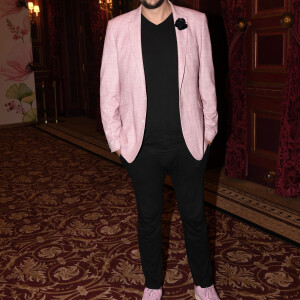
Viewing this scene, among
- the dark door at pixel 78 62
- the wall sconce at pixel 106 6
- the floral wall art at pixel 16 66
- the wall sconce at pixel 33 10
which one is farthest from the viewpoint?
the dark door at pixel 78 62

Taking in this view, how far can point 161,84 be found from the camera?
1930 mm

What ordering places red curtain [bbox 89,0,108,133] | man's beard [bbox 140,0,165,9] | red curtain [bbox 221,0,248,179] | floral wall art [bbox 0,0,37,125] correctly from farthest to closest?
floral wall art [bbox 0,0,37,125], red curtain [bbox 89,0,108,133], red curtain [bbox 221,0,248,179], man's beard [bbox 140,0,165,9]

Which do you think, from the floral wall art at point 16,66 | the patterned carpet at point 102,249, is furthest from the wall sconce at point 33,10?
the patterned carpet at point 102,249

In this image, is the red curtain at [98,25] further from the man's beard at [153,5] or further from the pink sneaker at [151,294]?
the man's beard at [153,5]

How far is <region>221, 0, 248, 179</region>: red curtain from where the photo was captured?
4336mm

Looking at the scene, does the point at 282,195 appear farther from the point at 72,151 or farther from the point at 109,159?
the point at 72,151

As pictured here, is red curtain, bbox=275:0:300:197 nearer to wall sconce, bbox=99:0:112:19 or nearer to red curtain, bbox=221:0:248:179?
red curtain, bbox=221:0:248:179

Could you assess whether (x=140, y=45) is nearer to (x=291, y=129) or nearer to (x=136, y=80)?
(x=136, y=80)

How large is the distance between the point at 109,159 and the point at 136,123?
12.4 ft

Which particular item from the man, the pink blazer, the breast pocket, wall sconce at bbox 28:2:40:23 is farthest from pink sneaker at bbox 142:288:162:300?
wall sconce at bbox 28:2:40:23

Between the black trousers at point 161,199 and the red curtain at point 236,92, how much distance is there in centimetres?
253

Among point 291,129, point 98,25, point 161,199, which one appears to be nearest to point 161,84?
point 161,199

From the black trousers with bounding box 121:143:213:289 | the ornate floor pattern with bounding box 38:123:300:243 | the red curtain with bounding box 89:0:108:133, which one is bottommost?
the ornate floor pattern with bounding box 38:123:300:243

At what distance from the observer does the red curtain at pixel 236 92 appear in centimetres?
434
